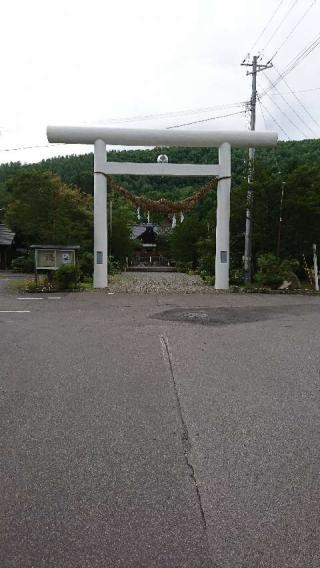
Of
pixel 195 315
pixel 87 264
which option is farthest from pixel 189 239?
pixel 195 315

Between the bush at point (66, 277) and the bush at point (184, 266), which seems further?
the bush at point (184, 266)

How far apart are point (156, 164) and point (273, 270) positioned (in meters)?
5.77

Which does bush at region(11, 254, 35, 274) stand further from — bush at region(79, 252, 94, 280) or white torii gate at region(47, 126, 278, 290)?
white torii gate at region(47, 126, 278, 290)

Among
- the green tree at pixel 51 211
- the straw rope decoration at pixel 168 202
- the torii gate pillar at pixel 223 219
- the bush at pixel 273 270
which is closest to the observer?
the bush at pixel 273 270

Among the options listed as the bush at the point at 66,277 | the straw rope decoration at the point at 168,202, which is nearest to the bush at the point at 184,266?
the straw rope decoration at the point at 168,202

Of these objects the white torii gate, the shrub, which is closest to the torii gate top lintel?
the white torii gate

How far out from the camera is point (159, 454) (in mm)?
3619

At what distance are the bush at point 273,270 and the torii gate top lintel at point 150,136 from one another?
14.5 feet

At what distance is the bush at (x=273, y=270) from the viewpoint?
1823cm

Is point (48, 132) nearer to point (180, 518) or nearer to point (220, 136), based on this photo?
point (220, 136)

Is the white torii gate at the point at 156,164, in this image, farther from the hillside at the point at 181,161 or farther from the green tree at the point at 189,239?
the green tree at the point at 189,239

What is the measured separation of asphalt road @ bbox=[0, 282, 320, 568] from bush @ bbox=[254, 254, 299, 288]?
1056 centimetres

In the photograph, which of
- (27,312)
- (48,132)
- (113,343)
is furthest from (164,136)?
(113,343)

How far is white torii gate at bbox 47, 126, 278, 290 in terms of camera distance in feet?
60.5
